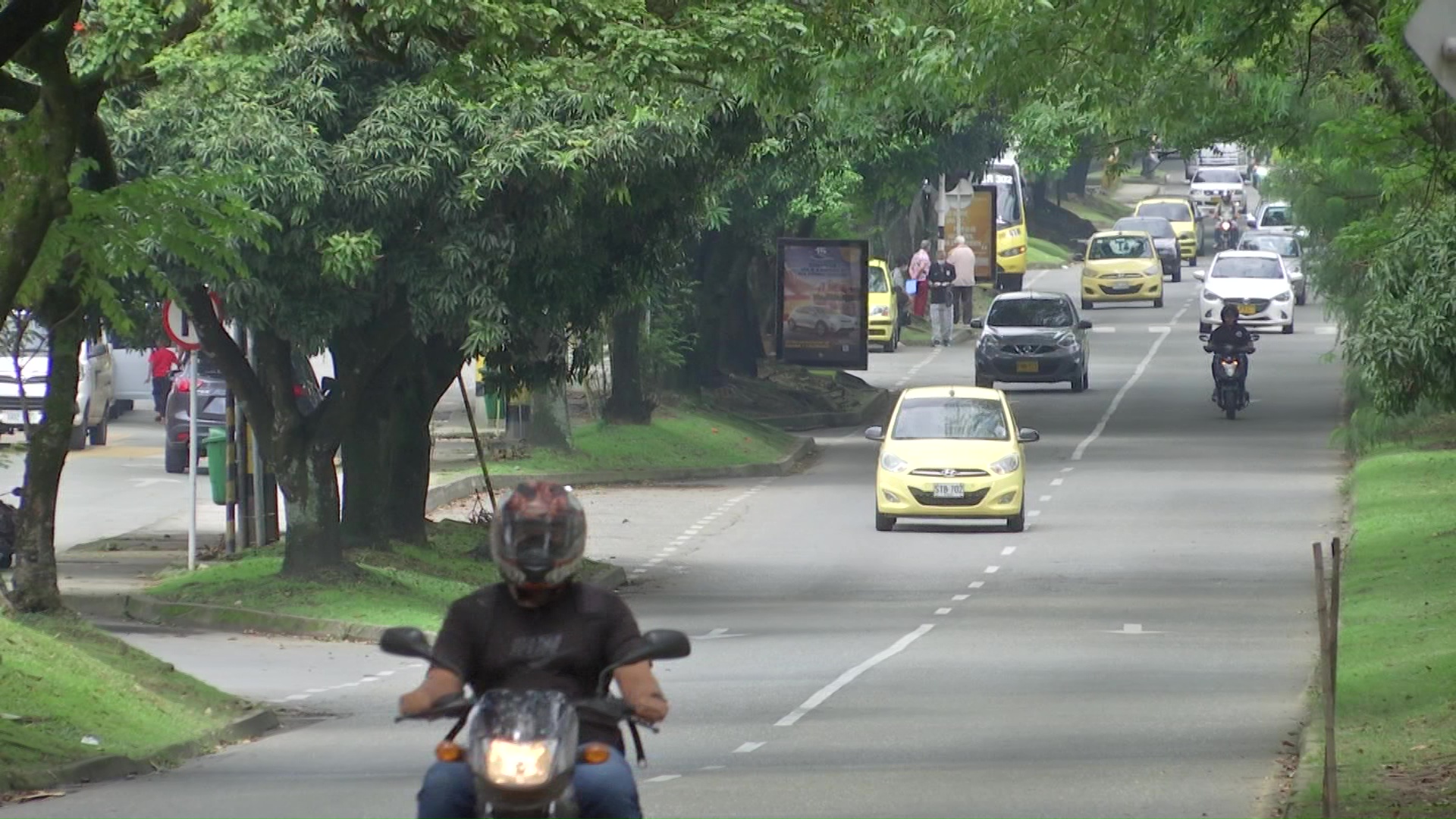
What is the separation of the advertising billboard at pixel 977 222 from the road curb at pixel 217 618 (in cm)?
3853

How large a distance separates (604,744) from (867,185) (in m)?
37.9

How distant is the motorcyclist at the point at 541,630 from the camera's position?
6.28 meters

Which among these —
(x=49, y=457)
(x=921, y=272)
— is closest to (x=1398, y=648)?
(x=49, y=457)

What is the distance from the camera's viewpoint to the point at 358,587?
2255cm

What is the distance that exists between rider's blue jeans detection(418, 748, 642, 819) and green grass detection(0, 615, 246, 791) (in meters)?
7.71

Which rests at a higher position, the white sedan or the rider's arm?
the white sedan

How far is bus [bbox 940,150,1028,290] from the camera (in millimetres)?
59781

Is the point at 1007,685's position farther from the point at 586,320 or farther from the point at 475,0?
the point at 586,320

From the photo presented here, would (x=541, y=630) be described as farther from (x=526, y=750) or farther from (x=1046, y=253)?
(x=1046, y=253)

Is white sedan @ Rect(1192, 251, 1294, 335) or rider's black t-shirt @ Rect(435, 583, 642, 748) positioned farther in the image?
white sedan @ Rect(1192, 251, 1294, 335)

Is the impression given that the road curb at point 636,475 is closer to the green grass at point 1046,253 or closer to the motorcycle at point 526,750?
the motorcycle at point 526,750

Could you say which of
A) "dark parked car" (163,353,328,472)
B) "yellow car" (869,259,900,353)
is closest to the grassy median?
"dark parked car" (163,353,328,472)

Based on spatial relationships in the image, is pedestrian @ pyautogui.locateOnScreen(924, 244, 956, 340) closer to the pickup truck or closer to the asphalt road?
the asphalt road

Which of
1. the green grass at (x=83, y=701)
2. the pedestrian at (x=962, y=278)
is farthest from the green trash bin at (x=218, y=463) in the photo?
the pedestrian at (x=962, y=278)
